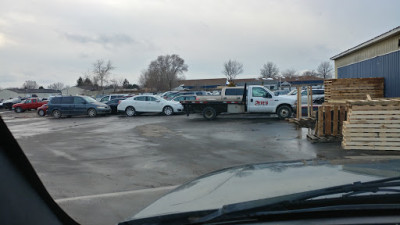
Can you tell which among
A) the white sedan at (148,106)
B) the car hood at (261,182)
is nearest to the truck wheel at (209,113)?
the white sedan at (148,106)

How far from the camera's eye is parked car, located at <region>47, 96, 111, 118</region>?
24859mm

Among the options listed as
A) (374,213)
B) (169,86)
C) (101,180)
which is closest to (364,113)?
(101,180)

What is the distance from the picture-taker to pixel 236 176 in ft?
8.55

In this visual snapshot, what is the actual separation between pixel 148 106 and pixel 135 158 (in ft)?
51.7

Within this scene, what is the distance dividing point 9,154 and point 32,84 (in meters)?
143

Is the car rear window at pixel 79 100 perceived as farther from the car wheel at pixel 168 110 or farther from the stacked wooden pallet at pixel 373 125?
the stacked wooden pallet at pixel 373 125

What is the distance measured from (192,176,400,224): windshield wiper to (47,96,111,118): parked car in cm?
2426

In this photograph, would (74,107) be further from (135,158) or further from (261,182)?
(261,182)

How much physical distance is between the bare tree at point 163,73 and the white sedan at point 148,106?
66.3m

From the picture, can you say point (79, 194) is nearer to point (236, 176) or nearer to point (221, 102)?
point (236, 176)

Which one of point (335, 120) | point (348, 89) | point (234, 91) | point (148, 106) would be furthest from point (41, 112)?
point (335, 120)

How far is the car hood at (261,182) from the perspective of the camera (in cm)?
200

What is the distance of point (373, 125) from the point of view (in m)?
9.49

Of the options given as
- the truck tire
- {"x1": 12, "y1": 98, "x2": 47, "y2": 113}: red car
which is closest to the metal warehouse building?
the truck tire
